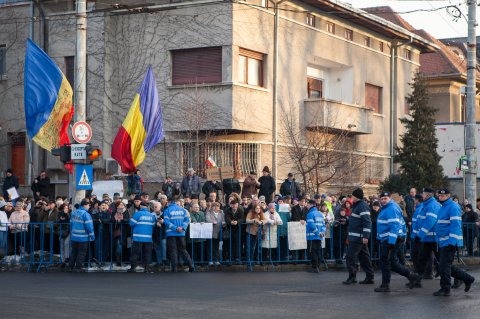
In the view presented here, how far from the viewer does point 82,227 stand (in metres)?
22.5

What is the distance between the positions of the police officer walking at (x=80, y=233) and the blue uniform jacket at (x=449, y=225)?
878cm

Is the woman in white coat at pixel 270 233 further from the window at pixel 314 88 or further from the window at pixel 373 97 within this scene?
the window at pixel 373 97

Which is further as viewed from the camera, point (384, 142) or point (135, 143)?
point (384, 142)

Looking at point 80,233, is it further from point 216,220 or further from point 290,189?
point 290,189

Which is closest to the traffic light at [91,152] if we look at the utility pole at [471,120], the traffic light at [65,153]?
the traffic light at [65,153]

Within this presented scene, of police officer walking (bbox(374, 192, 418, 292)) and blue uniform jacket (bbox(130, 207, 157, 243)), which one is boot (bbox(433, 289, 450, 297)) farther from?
blue uniform jacket (bbox(130, 207, 157, 243))

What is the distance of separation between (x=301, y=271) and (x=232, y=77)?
1098 cm

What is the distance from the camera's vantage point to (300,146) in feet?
116

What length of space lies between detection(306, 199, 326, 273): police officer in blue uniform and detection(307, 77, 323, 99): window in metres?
15.6

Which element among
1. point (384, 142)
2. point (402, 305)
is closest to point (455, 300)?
point (402, 305)

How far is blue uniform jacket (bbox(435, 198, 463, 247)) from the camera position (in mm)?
16391

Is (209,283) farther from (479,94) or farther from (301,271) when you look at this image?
(479,94)

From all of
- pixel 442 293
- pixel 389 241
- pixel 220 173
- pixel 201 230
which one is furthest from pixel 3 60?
pixel 442 293

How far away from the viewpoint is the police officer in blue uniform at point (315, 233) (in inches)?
883
